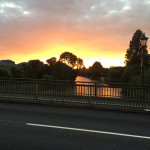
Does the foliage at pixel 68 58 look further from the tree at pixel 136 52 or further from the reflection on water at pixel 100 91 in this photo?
the reflection on water at pixel 100 91

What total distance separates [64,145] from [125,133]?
226cm

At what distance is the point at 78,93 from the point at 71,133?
4407mm

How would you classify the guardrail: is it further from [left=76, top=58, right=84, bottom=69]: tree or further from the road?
[left=76, top=58, right=84, bottom=69]: tree

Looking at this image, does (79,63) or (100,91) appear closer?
(100,91)

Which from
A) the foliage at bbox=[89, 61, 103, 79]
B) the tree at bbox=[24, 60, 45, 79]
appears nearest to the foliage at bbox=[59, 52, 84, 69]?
the tree at bbox=[24, 60, 45, 79]

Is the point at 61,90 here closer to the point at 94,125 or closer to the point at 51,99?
the point at 51,99

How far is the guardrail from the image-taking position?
8.37 meters

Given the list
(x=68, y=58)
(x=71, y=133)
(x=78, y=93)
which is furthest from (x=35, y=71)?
(x=71, y=133)

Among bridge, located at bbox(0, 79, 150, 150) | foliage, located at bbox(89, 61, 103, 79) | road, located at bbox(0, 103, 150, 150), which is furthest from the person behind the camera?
foliage, located at bbox(89, 61, 103, 79)

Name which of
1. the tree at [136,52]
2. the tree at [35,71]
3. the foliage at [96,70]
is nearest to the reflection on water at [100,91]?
the tree at [136,52]

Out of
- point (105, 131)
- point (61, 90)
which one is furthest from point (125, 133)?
point (61, 90)

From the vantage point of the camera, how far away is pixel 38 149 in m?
3.84

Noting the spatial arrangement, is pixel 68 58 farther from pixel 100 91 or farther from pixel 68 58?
pixel 100 91

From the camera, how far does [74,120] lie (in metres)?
6.35
